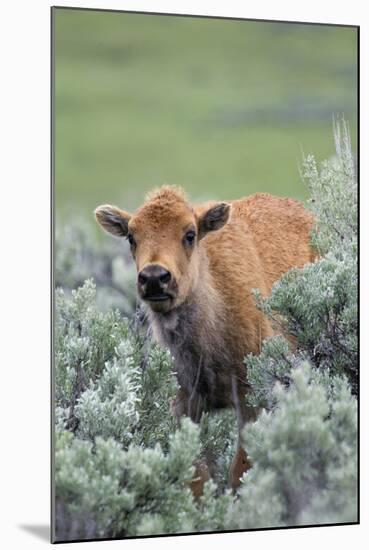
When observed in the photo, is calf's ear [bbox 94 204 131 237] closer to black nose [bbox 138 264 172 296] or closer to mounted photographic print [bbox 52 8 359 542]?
mounted photographic print [bbox 52 8 359 542]

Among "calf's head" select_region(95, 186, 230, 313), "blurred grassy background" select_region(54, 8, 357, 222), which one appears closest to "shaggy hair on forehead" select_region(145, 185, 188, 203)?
"calf's head" select_region(95, 186, 230, 313)

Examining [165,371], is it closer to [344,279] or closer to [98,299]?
[344,279]

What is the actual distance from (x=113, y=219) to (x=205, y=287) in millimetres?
801

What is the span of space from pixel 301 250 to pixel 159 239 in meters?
1.76

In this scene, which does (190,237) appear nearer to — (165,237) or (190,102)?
(165,237)

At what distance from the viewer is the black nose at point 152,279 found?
8.91 meters

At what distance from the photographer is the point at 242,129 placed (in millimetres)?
9734

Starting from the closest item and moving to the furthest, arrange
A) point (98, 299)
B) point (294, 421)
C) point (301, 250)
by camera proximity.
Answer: point (294, 421), point (301, 250), point (98, 299)

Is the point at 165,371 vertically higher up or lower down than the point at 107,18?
lower down

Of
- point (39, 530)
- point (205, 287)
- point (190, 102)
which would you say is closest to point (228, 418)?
point (205, 287)

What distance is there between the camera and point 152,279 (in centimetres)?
893

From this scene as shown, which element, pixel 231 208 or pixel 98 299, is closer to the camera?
pixel 231 208

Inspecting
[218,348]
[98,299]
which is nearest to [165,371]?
[218,348]

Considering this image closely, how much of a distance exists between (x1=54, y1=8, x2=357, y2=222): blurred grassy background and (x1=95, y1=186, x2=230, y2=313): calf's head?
233 mm
